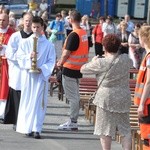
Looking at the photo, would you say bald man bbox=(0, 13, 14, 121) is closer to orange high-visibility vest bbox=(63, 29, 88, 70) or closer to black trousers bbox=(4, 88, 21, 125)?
black trousers bbox=(4, 88, 21, 125)

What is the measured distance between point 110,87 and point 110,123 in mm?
451

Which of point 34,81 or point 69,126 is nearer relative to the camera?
point 34,81

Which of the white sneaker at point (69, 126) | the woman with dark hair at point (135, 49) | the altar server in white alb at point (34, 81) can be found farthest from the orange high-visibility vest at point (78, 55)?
the woman with dark hair at point (135, 49)

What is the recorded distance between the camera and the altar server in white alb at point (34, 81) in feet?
38.1

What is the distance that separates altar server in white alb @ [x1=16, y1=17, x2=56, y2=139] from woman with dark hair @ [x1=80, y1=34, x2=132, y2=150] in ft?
A: 6.84

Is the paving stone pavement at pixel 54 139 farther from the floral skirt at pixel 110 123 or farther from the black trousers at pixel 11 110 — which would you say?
the floral skirt at pixel 110 123

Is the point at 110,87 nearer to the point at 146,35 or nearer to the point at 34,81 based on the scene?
the point at 146,35

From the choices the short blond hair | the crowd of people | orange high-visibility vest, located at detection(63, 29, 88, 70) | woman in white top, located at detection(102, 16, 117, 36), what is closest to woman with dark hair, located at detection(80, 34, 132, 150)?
the crowd of people

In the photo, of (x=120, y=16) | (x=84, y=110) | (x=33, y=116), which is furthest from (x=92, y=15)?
(x=33, y=116)

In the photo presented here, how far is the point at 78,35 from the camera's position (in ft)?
40.2

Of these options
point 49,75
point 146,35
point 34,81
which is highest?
point 146,35

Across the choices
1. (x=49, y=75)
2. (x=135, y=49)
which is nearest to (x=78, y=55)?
(x=49, y=75)

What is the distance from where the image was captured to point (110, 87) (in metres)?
9.63

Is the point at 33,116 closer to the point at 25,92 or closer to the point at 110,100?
the point at 25,92
